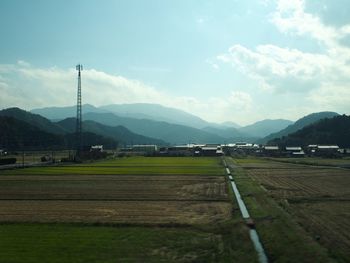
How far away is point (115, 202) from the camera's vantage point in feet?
85.6

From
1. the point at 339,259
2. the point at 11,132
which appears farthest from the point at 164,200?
the point at 11,132

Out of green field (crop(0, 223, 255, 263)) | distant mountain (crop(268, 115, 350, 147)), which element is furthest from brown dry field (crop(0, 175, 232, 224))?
distant mountain (crop(268, 115, 350, 147))

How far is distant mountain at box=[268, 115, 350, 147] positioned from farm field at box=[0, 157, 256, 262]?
106201mm

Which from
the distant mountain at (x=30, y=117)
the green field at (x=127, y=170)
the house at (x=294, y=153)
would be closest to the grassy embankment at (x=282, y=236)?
the green field at (x=127, y=170)

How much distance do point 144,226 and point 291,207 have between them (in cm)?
876

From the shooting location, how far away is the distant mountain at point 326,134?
12975 centimetres

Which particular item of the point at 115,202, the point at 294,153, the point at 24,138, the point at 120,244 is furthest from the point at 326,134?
the point at 120,244

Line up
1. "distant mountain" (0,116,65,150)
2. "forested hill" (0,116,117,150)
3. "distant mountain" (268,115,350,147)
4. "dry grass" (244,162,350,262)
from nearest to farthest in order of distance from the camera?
"dry grass" (244,162,350,262) → "distant mountain" (0,116,65,150) → "forested hill" (0,116,117,150) → "distant mountain" (268,115,350,147)

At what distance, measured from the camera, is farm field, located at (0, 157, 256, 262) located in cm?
1442

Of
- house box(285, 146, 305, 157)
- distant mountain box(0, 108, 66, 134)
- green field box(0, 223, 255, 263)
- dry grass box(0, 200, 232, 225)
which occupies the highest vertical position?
distant mountain box(0, 108, 66, 134)

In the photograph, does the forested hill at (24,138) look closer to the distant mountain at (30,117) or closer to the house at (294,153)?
the distant mountain at (30,117)

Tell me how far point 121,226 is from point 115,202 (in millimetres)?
7380

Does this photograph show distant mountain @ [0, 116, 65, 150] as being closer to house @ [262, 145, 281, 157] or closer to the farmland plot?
house @ [262, 145, 281, 157]

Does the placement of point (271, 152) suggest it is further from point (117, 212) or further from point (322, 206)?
point (117, 212)
